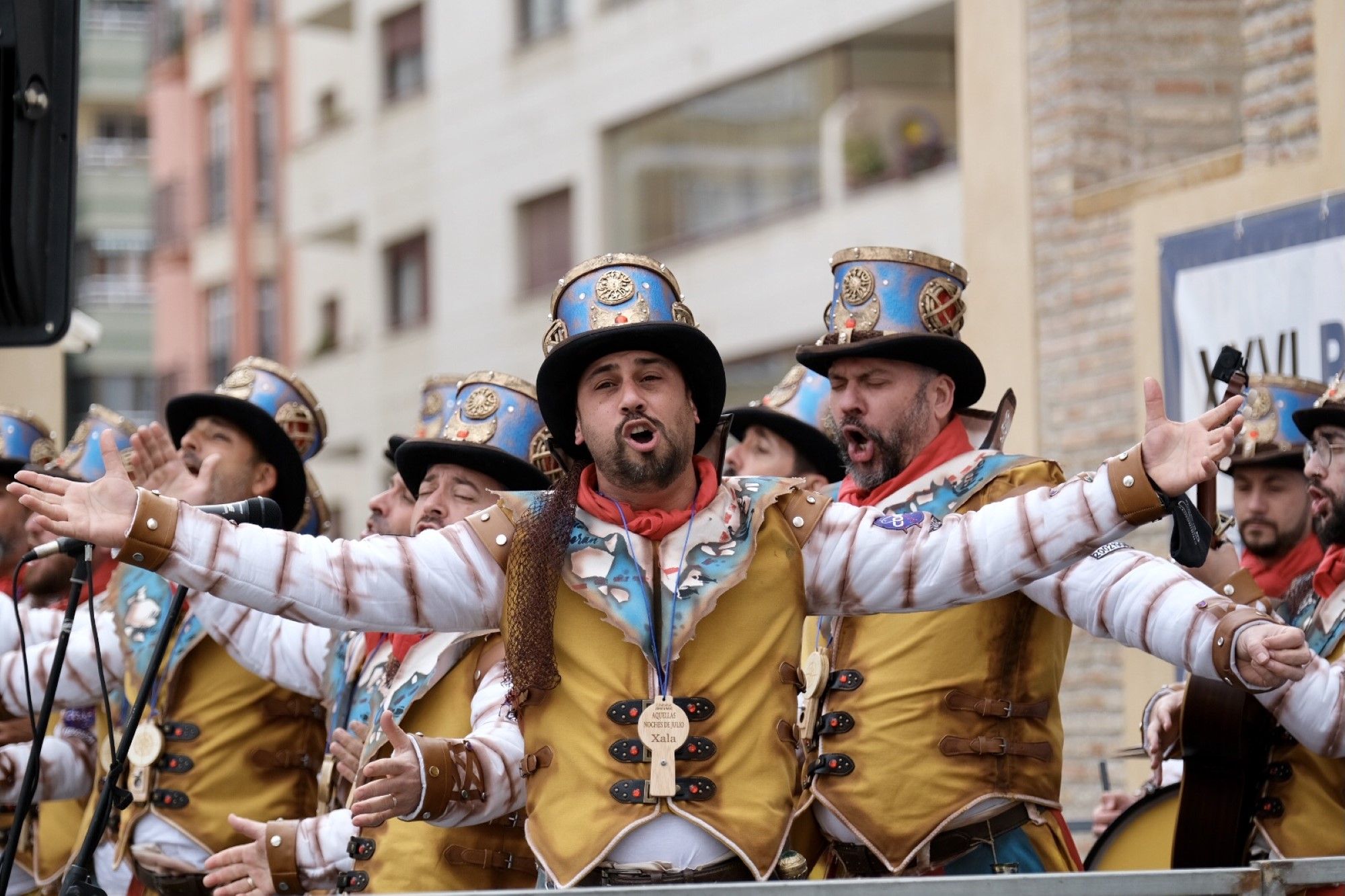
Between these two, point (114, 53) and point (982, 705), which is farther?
point (114, 53)

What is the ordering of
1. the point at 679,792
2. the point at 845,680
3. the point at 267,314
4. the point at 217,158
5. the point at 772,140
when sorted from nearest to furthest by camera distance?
the point at 679,792 → the point at 845,680 → the point at 772,140 → the point at 267,314 → the point at 217,158

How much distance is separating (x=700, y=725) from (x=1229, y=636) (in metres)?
1.19

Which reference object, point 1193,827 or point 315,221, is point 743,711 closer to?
point 1193,827

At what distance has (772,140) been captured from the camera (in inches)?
808

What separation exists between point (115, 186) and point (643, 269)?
3727cm

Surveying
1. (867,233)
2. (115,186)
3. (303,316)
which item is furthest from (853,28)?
(115,186)

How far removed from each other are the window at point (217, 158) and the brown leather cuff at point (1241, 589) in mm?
29644

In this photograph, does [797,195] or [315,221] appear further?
[315,221]

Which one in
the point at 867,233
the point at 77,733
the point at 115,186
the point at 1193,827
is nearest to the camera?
the point at 1193,827

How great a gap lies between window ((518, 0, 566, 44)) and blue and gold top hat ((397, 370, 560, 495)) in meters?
17.6

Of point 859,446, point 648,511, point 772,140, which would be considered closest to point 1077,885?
point 648,511

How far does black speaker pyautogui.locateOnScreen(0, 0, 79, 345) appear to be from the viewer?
15.3ft

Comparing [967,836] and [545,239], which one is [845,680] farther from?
[545,239]

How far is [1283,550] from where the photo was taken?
654 cm
